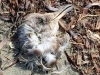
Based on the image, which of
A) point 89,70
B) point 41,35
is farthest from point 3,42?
point 89,70

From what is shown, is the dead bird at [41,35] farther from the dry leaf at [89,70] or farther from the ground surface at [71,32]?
the dry leaf at [89,70]

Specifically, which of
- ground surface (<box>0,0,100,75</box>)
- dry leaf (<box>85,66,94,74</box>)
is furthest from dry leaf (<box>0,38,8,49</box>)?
dry leaf (<box>85,66,94,74</box>)

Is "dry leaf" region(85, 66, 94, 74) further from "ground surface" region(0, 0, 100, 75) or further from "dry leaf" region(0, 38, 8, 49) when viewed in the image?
"dry leaf" region(0, 38, 8, 49)

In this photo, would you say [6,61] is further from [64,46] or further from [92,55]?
[92,55]

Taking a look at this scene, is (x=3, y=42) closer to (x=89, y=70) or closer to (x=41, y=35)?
(x=41, y=35)

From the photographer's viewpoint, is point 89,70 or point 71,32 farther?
point 71,32

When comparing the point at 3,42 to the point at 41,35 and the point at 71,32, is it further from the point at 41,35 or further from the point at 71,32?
the point at 71,32

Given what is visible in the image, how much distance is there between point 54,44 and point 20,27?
283mm

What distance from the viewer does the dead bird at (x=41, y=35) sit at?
7.16 feet

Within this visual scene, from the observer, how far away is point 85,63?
224 centimetres

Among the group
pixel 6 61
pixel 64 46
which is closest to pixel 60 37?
pixel 64 46

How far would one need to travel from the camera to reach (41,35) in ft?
7.45

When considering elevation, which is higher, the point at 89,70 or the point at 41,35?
the point at 41,35

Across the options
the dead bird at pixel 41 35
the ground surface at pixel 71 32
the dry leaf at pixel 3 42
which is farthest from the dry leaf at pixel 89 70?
the dry leaf at pixel 3 42
